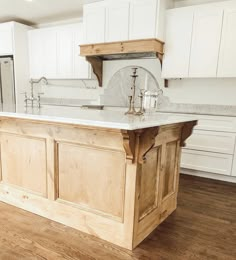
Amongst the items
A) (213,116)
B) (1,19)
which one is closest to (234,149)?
(213,116)

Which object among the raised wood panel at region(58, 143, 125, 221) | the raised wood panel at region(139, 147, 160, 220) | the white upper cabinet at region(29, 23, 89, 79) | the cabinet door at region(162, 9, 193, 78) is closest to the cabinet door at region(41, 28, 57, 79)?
the white upper cabinet at region(29, 23, 89, 79)

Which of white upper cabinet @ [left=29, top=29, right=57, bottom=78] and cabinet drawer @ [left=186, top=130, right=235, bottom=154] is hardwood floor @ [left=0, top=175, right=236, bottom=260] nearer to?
cabinet drawer @ [left=186, top=130, right=235, bottom=154]

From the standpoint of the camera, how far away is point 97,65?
4137 millimetres

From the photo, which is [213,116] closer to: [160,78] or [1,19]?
[160,78]

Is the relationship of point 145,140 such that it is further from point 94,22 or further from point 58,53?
point 58,53

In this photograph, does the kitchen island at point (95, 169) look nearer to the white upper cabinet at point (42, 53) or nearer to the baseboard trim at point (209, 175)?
the baseboard trim at point (209, 175)

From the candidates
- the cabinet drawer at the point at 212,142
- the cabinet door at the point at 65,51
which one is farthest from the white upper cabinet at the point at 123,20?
the cabinet drawer at the point at 212,142

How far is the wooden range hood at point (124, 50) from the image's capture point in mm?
3173

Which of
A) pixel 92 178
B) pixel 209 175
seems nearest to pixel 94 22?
pixel 92 178

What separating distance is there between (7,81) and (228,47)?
13.3 feet

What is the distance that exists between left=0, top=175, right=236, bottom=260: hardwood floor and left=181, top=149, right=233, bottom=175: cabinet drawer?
2.92 feet

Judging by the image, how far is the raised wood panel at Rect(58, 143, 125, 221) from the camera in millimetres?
1640

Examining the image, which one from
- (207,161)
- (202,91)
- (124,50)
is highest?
(124,50)

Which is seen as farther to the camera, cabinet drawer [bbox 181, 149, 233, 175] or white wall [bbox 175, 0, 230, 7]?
white wall [bbox 175, 0, 230, 7]
